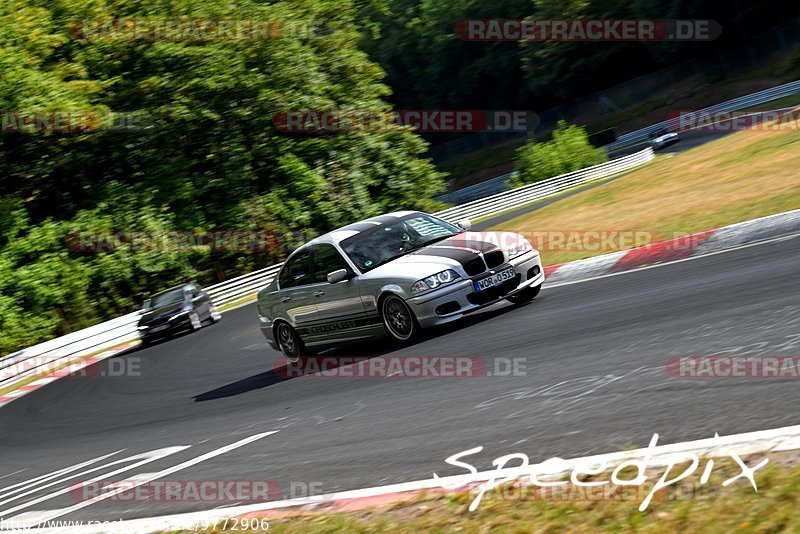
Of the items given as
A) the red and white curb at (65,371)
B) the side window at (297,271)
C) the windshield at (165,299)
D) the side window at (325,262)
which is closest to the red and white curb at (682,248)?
the side window at (325,262)

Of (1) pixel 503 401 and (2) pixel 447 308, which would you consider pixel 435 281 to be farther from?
(1) pixel 503 401

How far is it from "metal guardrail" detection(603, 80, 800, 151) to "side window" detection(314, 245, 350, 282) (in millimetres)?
48075

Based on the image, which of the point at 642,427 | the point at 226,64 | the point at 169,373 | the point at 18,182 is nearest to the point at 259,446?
the point at 642,427

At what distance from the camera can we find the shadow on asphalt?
1167 cm

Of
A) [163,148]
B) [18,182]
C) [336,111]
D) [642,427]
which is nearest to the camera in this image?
[642,427]

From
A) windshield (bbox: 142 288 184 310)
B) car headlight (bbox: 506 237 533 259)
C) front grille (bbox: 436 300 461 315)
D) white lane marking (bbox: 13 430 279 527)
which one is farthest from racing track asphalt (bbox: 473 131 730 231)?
white lane marking (bbox: 13 430 279 527)

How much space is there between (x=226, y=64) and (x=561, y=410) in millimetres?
33890

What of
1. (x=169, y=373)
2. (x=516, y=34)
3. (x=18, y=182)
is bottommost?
(x=169, y=373)

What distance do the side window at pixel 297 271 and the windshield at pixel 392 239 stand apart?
742 mm

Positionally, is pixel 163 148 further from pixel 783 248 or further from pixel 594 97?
pixel 594 97

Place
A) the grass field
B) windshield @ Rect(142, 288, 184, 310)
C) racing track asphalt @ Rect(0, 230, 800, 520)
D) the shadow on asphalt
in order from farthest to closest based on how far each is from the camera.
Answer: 1. windshield @ Rect(142, 288, 184, 310)
2. the grass field
3. the shadow on asphalt
4. racing track asphalt @ Rect(0, 230, 800, 520)

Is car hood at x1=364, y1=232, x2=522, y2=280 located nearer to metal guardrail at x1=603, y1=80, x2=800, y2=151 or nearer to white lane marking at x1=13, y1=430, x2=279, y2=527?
white lane marking at x1=13, y1=430, x2=279, y2=527

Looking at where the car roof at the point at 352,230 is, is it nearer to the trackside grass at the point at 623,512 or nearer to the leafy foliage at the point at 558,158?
the trackside grass at the point at 623,512

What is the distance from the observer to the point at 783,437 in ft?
15.0
